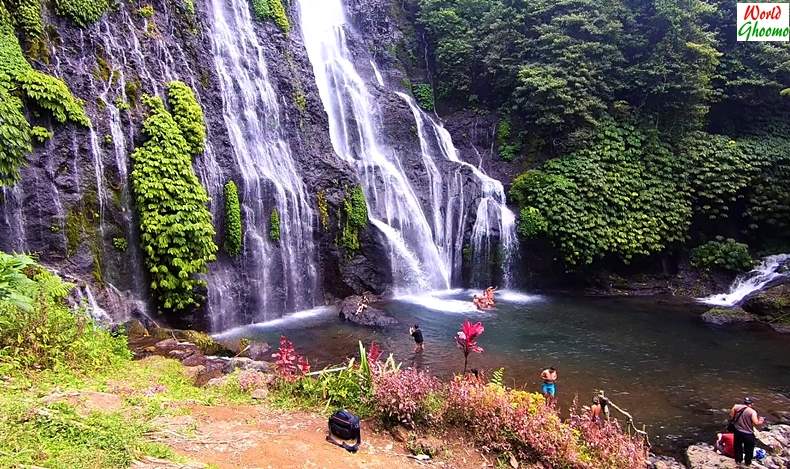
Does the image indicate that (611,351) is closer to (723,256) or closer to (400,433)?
(400,433)

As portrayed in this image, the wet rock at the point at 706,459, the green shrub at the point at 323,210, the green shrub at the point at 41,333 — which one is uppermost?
the green shrub at the point at 323,210

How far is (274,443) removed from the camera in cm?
610

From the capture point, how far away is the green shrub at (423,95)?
26547 mm

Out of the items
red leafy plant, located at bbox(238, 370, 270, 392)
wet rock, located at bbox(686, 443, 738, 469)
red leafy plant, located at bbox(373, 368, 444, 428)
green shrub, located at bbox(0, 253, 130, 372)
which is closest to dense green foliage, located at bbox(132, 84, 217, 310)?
green shrub, located at bbox(0, 253, 130, 372)

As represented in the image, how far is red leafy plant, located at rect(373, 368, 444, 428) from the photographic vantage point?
7.02 metres

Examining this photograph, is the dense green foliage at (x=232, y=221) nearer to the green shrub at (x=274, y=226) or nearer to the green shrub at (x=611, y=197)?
the green shrub at (x=274, y=226)

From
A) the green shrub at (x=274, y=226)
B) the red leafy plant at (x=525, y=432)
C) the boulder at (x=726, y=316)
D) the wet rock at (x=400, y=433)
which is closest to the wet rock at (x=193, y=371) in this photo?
the wet rock at (x=400, y=433)

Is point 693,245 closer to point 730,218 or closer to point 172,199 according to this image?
point 730,218

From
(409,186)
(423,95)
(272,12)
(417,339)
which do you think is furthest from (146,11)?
(423,95)

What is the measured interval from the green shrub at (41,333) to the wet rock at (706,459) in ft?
32.4

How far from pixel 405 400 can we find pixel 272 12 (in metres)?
19.3

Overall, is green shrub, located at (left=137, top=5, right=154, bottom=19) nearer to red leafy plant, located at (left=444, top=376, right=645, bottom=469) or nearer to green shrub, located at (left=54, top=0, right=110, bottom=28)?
green shrub, located at (left=54, top=0, right=110, bottom=28)

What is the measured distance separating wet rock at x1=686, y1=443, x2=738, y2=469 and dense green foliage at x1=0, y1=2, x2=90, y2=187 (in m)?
14.4

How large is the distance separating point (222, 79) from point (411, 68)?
12598 mm
